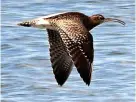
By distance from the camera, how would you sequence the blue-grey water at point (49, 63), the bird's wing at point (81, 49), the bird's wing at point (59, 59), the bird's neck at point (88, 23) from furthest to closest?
the blue-grey water at point (49, 63)
the bird's wing at point (59, 59)
the bird's neck at point (88, 23)
the bird's wing at point (81, 49)

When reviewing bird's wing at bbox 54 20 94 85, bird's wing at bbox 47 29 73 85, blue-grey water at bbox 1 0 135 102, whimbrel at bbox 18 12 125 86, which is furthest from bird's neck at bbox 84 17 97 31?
blue-grey water at bbox 1 0 135 102

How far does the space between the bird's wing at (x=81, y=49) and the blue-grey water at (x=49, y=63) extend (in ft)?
6.71

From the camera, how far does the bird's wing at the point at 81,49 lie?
29.9ft

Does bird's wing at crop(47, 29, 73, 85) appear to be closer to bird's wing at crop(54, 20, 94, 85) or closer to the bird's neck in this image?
the bird's neck

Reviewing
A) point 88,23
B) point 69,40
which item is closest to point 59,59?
point 88,23

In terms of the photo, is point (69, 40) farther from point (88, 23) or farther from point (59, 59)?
point (59, 59)

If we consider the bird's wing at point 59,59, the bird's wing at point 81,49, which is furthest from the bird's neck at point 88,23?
the bird's wing at point 81,49

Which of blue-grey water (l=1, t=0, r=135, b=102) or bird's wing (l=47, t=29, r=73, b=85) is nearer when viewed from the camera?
bird's wing (l=47, t=29, r=73, b=85)

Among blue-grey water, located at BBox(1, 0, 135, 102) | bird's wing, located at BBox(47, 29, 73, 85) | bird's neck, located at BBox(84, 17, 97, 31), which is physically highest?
bird's neck, located at BBox(84, 17, 97, 31)

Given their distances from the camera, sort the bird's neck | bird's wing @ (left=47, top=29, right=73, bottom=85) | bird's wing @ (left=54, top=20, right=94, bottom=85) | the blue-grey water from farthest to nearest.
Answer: the blue-grey water < bird's wing @ (left=47, top=29, right=73, bottom=85) < the bird's neck < bird's wing @ (left=54, top=20, right=94, bottom=85)

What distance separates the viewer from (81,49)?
923 centimetres

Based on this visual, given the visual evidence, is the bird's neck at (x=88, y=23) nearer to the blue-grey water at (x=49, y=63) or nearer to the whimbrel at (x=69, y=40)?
the whimbrel at (x=69, y=40)

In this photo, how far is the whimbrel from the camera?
9164 mm

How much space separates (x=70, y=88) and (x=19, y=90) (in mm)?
697
